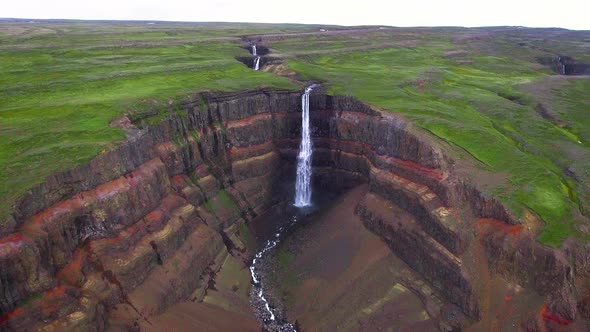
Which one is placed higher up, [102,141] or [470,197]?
[102,141]

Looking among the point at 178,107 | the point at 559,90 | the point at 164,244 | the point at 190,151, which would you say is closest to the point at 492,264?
the point at 164,244

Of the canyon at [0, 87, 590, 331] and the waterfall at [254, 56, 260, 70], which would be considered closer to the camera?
the canyon at [0, 87, 590, 331]

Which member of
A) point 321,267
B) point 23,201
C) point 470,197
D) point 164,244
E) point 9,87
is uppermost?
point 9,87

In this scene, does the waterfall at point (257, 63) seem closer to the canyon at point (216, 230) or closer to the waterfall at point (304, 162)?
the waterfall at point (304, 162)

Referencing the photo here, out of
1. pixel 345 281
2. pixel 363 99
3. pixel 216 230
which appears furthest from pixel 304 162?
pixel 345 281

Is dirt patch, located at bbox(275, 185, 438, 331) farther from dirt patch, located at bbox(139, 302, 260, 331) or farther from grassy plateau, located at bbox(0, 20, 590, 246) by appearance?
grassy plateau, located at bbox(0, 20, 590, 246)

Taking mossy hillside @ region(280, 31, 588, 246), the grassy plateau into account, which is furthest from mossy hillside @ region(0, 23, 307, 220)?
mossy hillside @ region(280, 31, 588, 246)

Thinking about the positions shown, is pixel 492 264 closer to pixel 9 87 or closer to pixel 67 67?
pixel 9 87
